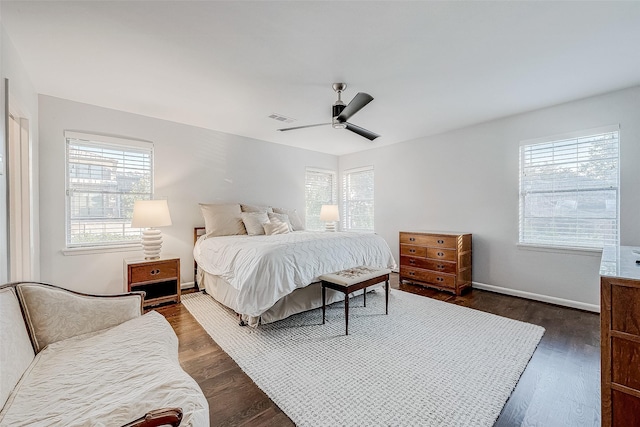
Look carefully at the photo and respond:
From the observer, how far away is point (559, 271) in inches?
133

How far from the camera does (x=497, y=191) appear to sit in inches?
154

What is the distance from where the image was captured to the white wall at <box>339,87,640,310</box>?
2.95m

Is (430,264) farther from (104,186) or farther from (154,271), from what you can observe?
(104,186)

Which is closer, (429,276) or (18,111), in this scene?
(18,111)

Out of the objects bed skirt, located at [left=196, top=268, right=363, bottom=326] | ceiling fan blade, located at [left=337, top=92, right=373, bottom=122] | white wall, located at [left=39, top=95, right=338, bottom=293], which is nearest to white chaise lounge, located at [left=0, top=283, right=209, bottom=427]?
bed skirt, located at [left=196, top=268, right=363, bottom=326]

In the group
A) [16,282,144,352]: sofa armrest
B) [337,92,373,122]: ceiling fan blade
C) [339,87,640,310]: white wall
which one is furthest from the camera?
[339,87,640,310]: white wall

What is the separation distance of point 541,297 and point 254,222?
4.09 metres

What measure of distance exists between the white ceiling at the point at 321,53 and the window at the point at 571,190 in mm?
586

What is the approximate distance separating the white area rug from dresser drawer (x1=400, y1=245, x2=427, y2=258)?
42.9 inches

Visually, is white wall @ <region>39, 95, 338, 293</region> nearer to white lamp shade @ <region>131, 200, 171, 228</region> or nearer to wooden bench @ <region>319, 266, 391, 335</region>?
white lamp shade @ <region>131, 200, 171, 228</region>

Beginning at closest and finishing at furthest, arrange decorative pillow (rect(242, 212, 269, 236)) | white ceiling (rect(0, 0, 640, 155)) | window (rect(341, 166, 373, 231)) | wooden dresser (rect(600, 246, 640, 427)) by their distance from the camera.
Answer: wooden dresser (rect(600, 246, 640, 427)) → white ceiling (rect(0, 0, 640, 155)) → decorative pillow (rect(242, 212, 269, 236)) → window (rect(341, 166, 373, 231))

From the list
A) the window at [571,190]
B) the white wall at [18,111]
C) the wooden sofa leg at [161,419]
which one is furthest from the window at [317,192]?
the wooden sofa leg at [161,419]

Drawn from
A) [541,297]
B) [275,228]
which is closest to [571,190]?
[541,297]

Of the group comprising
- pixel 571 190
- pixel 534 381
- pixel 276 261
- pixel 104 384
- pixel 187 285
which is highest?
pixel 571 190
